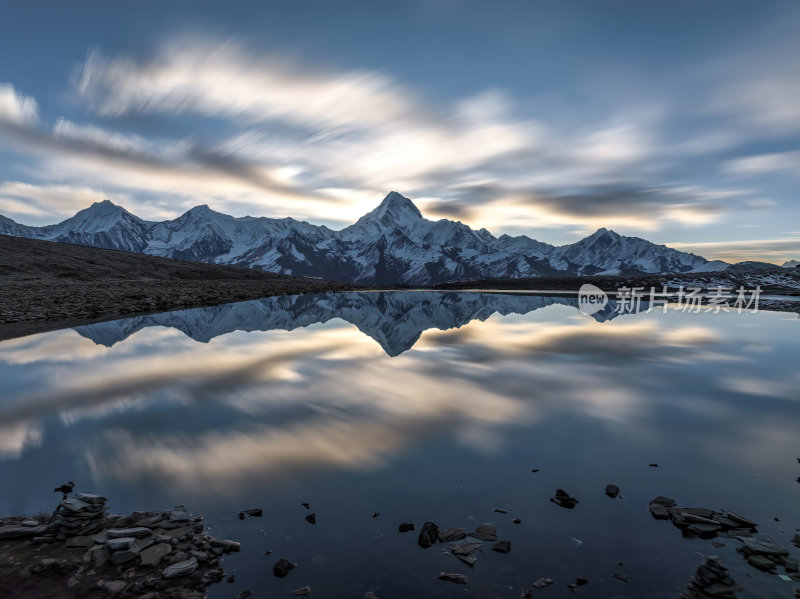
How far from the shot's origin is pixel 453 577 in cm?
823

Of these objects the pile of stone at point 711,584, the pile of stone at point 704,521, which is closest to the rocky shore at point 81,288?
the pile of stone at point 704,521

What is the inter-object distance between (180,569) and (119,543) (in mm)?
1681

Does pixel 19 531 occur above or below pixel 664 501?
below

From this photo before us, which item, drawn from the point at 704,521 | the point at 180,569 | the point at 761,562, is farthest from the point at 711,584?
the point at 180,569

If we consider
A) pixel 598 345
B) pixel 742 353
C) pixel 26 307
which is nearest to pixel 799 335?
pixel 742 353

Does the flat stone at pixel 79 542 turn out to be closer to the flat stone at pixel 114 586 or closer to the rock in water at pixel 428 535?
the flat stone at pixel 114 586

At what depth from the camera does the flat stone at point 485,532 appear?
30.9 ft

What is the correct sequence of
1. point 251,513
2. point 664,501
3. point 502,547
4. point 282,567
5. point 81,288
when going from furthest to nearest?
point 81,288
point 664,501
point 251,513
point 502,547
point 282,567

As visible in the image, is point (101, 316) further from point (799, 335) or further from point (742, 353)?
point (799, 335)

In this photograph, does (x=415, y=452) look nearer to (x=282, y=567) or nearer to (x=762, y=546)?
(x=282, y=567)

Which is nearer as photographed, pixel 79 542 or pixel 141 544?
pixel 141 544

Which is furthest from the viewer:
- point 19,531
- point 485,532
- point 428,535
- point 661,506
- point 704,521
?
point 661,506

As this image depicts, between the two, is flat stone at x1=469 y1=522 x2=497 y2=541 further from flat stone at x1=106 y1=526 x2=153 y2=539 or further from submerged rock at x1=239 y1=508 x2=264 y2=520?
flat stone at x1=106 y1=526 x2=153 y2=539

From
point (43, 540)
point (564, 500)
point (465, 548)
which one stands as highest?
point (564, 500)
